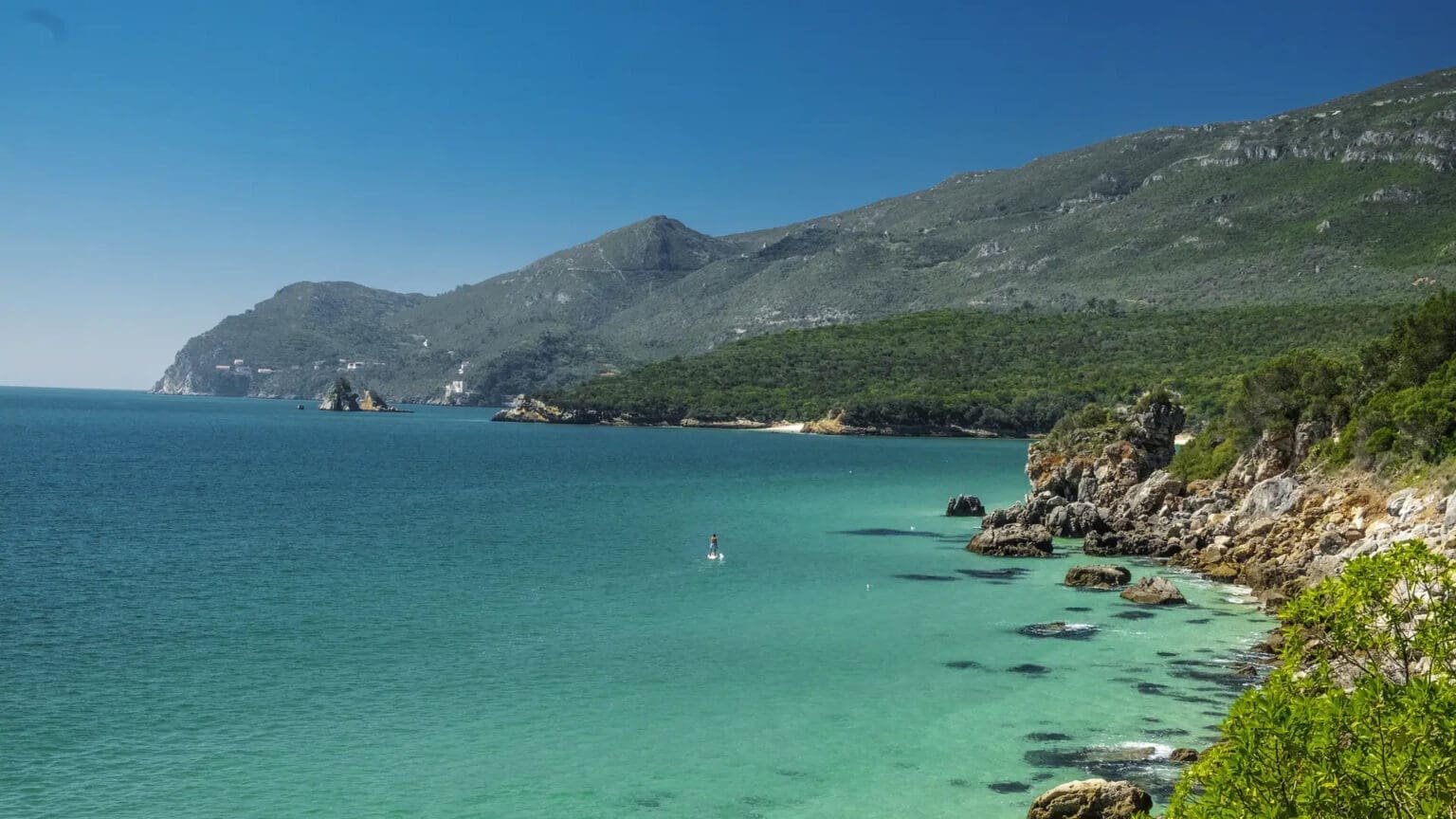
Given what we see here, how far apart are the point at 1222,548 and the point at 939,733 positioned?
81.3 ft

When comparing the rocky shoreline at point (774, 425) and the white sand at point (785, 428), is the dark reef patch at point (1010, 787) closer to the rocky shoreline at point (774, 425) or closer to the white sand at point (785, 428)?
the rocky shoreline at point (774, 425)

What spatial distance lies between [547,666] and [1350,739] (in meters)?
21.3

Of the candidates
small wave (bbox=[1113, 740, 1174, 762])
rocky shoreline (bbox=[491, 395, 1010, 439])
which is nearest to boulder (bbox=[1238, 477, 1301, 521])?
small wave (bbox=[1113, 740, 1174, 762])

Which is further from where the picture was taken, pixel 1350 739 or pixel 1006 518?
pixel 1006 518

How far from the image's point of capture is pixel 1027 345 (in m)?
168

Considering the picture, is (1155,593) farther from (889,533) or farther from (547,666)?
(889,533)

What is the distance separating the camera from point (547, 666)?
27812 mm

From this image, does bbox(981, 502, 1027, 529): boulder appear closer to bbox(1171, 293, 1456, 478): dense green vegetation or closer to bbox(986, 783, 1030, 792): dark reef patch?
bbox(1171, 293, 1456, 478): dense green vegetation

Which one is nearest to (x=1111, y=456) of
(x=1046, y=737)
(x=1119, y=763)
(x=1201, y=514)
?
(x=1201, y=514)

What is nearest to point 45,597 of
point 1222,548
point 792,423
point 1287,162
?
point 1222,548

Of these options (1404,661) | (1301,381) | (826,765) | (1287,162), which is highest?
(1287,162)

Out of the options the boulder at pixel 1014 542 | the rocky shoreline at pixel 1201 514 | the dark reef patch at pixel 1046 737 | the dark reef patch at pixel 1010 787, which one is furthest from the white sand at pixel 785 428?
the dark reef patch at pixel 1010 787

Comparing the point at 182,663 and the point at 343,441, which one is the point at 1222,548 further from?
the point at 343,441

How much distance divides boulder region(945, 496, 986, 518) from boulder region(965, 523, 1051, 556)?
42.2 feet
